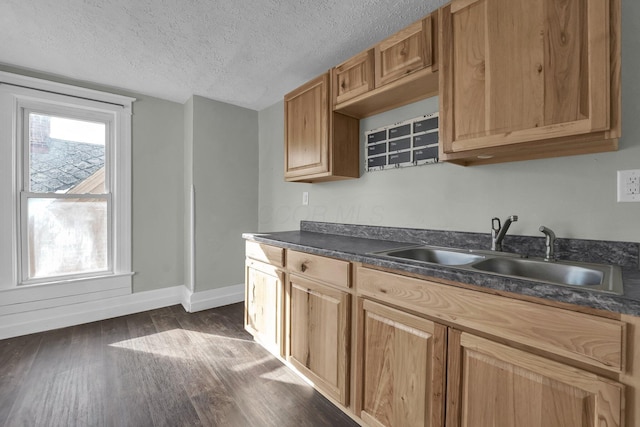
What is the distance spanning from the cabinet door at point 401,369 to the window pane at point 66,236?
9.59 feet

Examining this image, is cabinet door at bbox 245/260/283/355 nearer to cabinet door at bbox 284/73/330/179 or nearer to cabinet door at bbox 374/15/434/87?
cabinet door at bbox 284/73/330/179

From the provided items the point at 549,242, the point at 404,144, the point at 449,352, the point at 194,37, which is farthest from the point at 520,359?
the point at 194,37

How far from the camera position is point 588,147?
1.25 m

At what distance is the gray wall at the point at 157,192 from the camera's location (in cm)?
312

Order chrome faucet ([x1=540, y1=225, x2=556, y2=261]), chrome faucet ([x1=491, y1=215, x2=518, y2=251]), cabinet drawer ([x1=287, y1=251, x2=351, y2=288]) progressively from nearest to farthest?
chrome faucet ([x1=540, y1=225, x2=556, y2=261]) < chrome faucet ([x1=491, y1=215, x2=518, y2=251]) < cabinet drawer ([x1=287, y1=251, x2=351, y2=288])

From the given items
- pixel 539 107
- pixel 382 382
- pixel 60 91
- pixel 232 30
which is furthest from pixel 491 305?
pixel 60 91

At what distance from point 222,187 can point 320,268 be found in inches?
83.0

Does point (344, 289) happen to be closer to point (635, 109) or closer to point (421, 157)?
point (421, 157)

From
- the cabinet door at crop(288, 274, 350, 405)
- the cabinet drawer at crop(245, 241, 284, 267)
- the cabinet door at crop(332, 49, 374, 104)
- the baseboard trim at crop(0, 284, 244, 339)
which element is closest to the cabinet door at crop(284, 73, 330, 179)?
the cabinet door at crop(332, 49, 374, 104)

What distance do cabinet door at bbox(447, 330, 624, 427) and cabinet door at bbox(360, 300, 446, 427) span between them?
0.06 m

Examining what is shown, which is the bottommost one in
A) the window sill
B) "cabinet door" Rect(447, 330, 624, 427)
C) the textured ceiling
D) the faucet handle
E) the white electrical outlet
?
the window sill

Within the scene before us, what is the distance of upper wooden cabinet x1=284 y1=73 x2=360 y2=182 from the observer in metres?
2.12

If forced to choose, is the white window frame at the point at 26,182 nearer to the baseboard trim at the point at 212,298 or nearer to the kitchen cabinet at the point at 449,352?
the baseboard trim at the point at 212,298

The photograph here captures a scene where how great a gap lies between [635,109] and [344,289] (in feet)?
4.85
